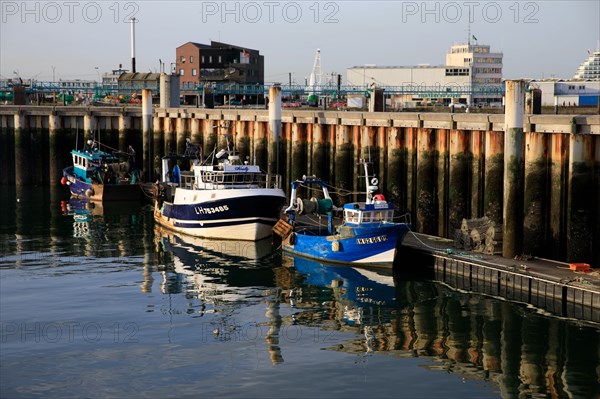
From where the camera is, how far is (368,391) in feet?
80.3

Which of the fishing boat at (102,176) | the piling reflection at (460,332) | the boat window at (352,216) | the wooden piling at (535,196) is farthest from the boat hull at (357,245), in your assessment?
the fishing boat at (102,176)

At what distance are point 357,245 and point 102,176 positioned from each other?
29.0 metres

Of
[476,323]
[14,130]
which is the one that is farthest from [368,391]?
[14,130]

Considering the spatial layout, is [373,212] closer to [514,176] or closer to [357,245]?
[357,245]

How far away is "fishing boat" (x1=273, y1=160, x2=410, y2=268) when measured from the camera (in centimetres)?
3872

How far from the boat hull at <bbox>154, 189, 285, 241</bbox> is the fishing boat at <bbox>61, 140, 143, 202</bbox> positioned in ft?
47.1

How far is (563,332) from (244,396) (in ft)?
37.7

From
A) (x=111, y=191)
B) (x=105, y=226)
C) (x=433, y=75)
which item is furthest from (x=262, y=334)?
(x=433, y=75)

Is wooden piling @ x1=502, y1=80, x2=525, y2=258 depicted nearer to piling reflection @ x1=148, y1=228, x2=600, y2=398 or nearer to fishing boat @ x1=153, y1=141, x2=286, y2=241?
piling reflection @ x1=148, y1=228, x2=600, y2=398

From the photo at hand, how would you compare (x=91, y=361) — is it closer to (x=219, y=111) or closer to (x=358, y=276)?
(x=358, y=276)

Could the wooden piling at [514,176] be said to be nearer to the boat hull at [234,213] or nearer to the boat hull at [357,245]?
the boat hull at [357,245]

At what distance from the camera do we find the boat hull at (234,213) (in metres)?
45.9

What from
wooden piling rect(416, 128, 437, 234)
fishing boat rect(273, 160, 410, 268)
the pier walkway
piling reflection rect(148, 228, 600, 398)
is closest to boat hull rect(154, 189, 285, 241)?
fishing boat rect(273, 160, 410, 268)

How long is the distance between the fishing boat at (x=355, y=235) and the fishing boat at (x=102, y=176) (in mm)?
21389
